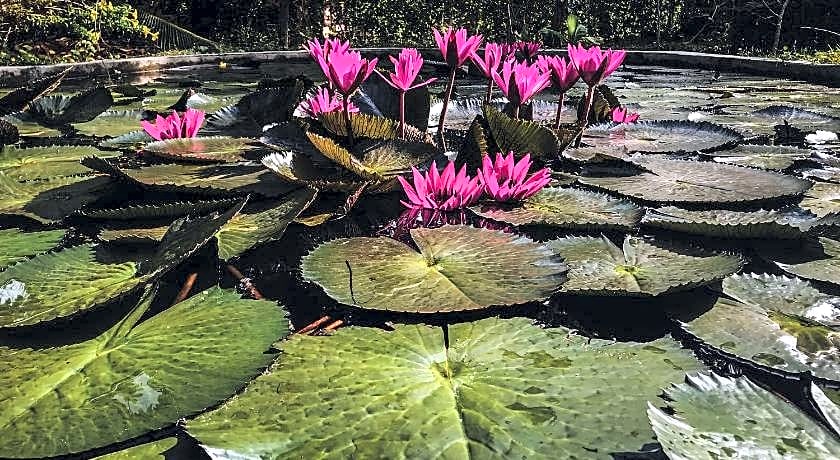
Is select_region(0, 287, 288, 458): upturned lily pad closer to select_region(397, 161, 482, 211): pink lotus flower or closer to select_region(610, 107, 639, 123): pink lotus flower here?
select_region(397, 161, 482, 211): pink lotus flower

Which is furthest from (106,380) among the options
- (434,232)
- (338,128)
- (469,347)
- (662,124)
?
(662,124)

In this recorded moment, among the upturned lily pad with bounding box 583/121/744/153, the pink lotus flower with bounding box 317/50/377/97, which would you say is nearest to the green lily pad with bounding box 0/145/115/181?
the pink lotus flower with bounding box 317/50/377/97

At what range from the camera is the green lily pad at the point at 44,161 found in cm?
158

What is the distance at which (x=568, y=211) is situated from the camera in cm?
122

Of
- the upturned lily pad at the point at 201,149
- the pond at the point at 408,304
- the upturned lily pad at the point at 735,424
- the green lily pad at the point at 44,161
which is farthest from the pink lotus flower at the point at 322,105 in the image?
the upturned lily pad at the point at 735,424

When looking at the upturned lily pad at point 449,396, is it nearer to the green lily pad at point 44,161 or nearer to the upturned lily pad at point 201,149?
the upturned lily pad at point 201,149

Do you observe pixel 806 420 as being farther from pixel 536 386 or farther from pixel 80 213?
pixel 80 213

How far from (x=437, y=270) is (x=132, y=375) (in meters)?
0.43

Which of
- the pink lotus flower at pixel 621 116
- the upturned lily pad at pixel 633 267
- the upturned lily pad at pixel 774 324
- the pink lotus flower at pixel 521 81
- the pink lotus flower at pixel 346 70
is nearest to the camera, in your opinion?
the upturned lily pad at pixel 774 324

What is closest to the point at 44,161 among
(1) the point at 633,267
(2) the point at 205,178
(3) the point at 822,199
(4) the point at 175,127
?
(4) the point at 175,127

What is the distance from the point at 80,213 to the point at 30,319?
0.41m

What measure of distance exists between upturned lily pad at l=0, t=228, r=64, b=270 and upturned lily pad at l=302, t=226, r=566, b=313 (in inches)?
19.1

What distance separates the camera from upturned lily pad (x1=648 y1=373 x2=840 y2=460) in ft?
1.87

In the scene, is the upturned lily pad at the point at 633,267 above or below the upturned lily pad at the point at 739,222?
below
